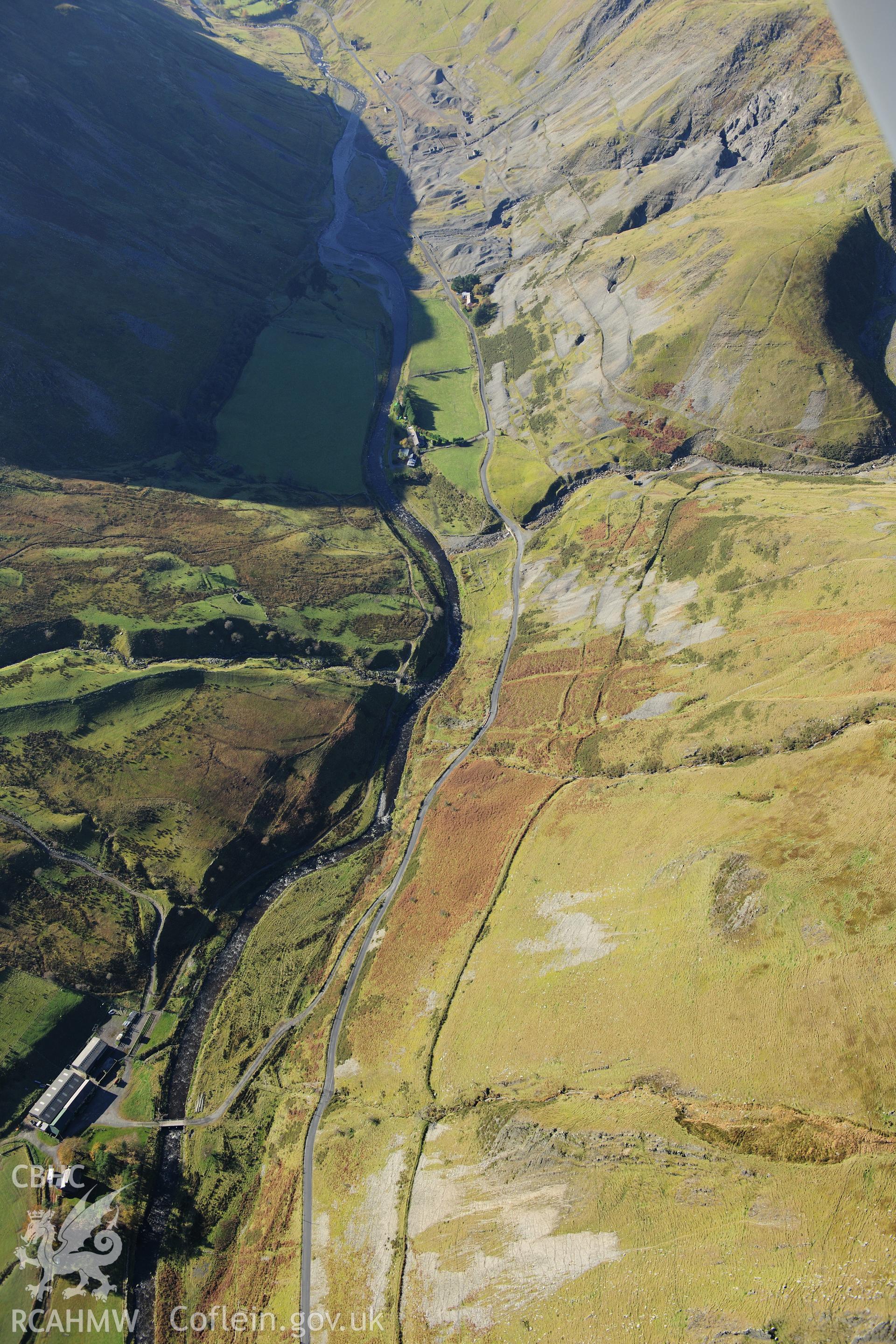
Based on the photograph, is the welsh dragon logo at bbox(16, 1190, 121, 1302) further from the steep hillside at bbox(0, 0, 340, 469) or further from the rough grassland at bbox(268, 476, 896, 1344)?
the steep hillside at bbox(0, 0, 340, 469)

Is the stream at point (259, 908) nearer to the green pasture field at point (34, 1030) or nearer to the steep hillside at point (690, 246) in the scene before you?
the green pasture field at point (34, 1030)

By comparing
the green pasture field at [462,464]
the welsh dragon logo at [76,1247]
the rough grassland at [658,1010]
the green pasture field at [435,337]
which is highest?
the green pasture field at [435,337]

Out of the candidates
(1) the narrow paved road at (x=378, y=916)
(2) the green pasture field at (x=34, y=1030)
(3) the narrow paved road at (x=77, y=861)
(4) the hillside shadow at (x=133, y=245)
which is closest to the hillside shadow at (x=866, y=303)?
(1) the narrow paved road at (x=378, y=916)

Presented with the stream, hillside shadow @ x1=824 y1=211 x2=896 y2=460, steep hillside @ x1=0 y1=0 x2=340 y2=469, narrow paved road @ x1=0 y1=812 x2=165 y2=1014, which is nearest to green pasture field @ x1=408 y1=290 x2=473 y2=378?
the stream

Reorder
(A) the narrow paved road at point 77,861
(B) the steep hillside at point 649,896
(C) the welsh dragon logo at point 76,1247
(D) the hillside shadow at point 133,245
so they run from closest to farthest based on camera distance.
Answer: (B) the steep hillside at point 649,896 → (C) the welsh dragon logo at point 76,1247 → (A) the narrow paved road at point 77,861 → (D) the hillside shadow at point 133,245

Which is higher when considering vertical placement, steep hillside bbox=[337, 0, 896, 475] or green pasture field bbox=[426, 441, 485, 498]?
steep hillside bbox=[337, 0, 896, 475]

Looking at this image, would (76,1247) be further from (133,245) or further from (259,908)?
(133,245)

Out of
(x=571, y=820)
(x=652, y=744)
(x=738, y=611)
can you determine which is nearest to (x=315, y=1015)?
(x=571, y=820)

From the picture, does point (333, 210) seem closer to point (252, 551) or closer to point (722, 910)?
point (252, 551)

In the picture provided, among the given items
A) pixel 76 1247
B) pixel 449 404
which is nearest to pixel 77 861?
pixel 76 1247
